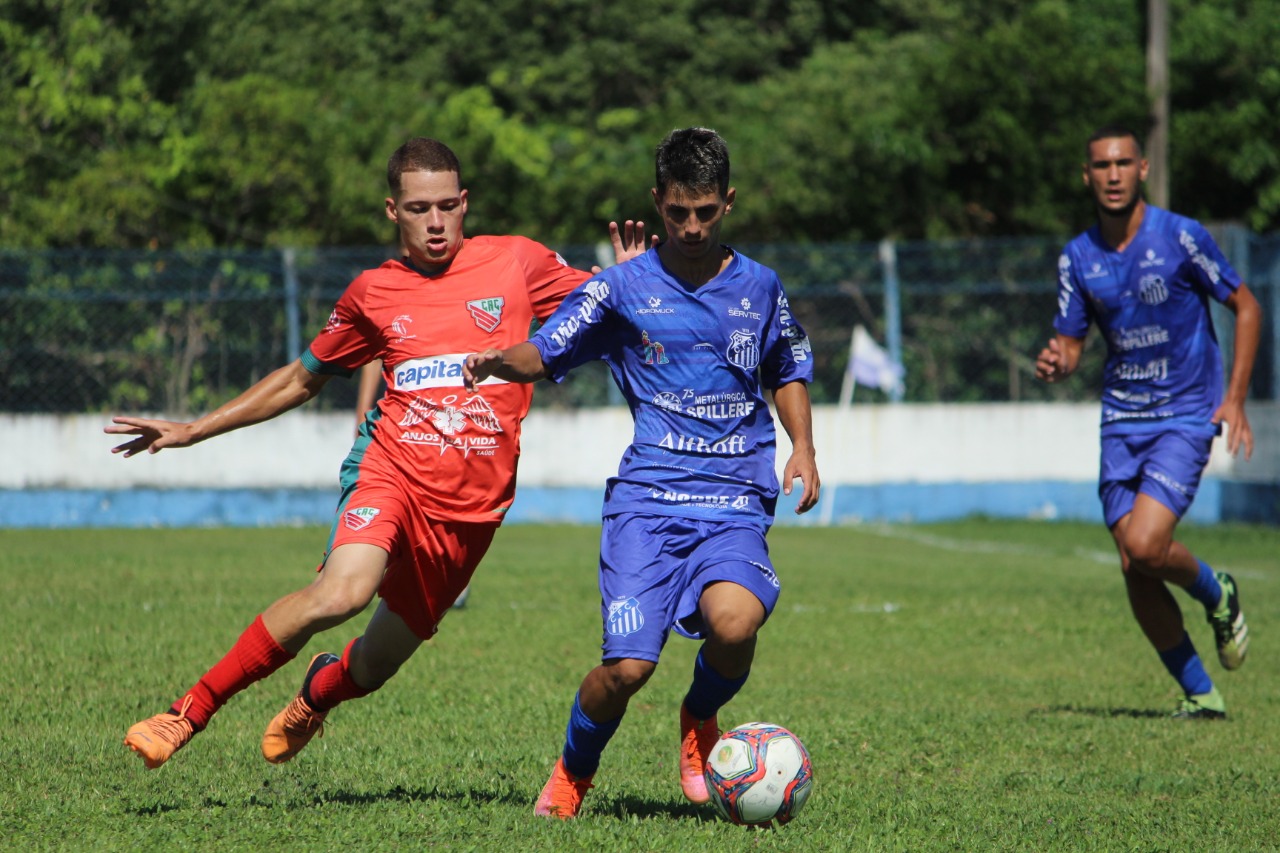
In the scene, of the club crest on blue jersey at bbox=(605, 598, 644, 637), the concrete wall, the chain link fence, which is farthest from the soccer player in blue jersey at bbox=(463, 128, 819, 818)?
the concrete wall

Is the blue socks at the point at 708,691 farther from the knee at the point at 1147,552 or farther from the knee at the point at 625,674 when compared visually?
the knee at the point at 1147,552

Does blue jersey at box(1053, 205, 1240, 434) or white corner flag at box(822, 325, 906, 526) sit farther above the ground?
blue jersey at box(1053, 205, 1240, 434)

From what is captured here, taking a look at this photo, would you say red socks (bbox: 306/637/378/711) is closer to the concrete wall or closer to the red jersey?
the red jersey

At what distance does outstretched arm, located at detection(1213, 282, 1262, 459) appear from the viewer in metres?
6.79

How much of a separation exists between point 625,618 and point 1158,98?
16.4 m

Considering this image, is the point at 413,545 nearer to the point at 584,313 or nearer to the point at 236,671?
the point at 236,671

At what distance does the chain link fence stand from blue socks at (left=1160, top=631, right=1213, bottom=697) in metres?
10.2

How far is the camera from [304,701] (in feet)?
16.4

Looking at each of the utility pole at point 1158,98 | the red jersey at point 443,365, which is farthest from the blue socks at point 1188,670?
the utility pole at point 1158,98

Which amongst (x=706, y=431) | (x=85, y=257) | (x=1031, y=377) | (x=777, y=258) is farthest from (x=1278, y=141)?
(x=706, y=431)

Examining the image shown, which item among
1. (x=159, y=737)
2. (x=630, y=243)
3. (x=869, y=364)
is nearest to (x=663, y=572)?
(x=630, y=243)

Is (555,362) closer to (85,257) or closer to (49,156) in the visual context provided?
(85,257)

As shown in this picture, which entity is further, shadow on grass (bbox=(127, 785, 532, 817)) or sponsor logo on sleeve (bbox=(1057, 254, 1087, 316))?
sponsor logo on sleeve (bbox=(1057, 254, 1087, 316))

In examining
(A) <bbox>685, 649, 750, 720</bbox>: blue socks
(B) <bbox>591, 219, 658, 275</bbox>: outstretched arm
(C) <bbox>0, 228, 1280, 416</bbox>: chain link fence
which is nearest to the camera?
(A) <bbox>685, 649, 750, 720</bbox>: blue socks
